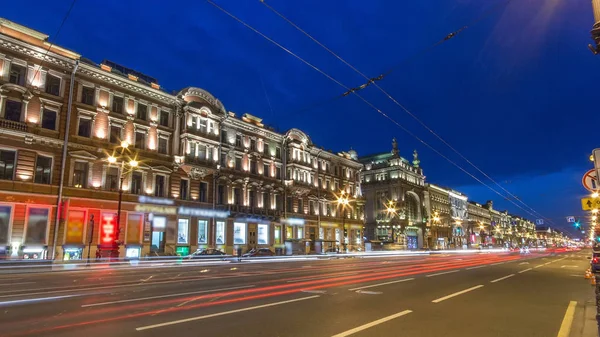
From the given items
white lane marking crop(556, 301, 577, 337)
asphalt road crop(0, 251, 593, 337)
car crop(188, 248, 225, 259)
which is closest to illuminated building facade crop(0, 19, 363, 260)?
car crop(188, 248, 225, 259)

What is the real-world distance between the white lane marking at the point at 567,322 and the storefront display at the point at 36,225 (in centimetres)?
3398

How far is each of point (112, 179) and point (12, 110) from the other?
937 centimetres

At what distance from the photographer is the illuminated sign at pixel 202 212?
3997 cm

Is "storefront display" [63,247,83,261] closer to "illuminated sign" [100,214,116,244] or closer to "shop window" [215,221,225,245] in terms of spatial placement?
"illuminated sign" [100,214,116,244]

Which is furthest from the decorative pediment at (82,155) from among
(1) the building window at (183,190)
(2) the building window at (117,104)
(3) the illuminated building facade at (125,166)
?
(1) the building window at (183,190)

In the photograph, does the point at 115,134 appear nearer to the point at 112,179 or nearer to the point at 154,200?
the point at 112,179

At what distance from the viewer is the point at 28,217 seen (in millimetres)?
29391

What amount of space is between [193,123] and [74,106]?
1217 centimetres

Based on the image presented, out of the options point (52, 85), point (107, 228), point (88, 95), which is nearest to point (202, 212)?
point (107, 228)

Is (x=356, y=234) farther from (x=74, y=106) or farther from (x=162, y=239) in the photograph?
(x=74, y=106)

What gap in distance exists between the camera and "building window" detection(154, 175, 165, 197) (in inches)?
1500

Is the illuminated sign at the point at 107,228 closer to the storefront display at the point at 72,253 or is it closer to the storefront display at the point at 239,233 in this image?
the storefront display at the point at 72,253

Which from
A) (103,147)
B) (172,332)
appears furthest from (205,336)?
(103,147)

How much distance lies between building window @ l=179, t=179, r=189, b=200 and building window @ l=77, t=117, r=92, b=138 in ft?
34.1
